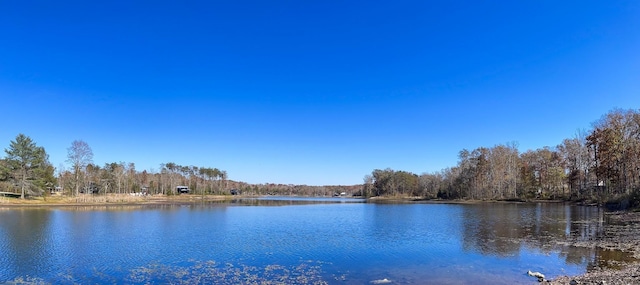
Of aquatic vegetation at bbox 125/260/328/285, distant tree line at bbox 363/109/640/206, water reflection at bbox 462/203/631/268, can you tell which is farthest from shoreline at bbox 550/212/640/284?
distant tree line at bbox 363/109/640/206

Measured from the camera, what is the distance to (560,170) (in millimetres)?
79562

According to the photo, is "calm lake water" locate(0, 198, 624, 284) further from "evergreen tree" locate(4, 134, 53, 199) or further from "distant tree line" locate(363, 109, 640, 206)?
"evergreen tree" locate(4, 134, 53, 199)

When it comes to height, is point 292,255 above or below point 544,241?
below

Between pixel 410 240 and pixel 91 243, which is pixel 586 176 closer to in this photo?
pixel 410 240

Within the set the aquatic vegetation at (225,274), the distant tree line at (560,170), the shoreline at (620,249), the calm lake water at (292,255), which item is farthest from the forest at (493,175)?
the aquatic vegetation at (225,274)

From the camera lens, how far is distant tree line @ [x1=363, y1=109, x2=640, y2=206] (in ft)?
173

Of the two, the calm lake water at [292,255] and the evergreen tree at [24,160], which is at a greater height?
the evergreen tree at [24,160]

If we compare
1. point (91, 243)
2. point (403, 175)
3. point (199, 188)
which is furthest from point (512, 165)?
point (199, 188)

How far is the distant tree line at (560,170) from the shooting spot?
52.7 m

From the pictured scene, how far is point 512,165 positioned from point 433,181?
126 feet

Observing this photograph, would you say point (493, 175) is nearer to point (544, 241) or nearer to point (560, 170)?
point (560, 170)

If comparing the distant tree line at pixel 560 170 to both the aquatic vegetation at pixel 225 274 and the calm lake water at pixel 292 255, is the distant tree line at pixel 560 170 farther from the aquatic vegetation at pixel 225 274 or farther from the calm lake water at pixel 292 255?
the aquatic vegetation at pixel 225 274

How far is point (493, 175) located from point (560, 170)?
15.5 m

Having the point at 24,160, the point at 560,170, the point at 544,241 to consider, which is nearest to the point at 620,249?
the point at 544,241
